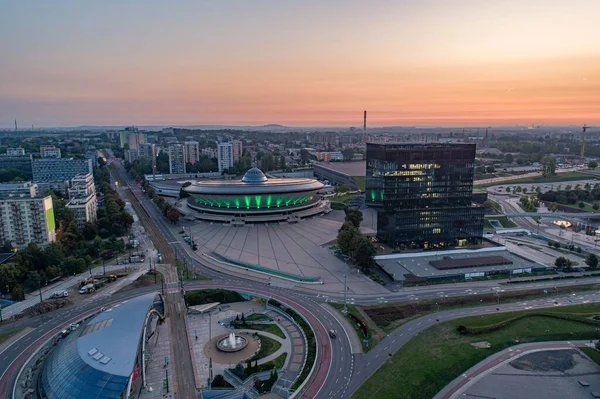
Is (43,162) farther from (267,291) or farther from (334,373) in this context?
(334,373)

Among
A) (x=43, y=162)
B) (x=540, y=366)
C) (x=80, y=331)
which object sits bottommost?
(x=540, y=366)

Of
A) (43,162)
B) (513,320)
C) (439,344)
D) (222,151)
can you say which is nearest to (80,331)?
(439,344)

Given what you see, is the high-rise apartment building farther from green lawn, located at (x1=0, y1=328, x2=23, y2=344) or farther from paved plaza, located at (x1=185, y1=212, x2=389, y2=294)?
green lawn, located at (x1=0, y1=328, x2=23, y2=344)

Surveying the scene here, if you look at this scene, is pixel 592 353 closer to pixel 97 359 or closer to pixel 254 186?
pixel 97 359

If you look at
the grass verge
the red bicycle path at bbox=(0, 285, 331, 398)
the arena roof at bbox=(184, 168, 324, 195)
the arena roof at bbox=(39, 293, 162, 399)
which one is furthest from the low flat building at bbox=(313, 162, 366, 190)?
the arena roof at bbox=(39, 293, 162, 399)

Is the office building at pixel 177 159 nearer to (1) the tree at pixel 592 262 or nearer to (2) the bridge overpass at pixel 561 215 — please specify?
(2) the bridge overpass at pixel 561 215

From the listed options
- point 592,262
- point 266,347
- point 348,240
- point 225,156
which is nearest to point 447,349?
point 266,347
